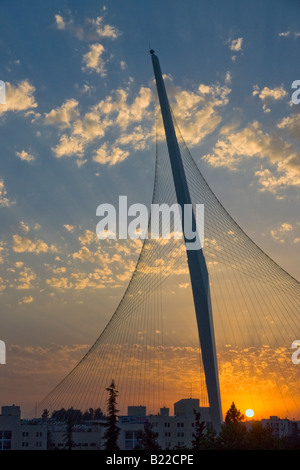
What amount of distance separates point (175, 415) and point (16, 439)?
21401mm

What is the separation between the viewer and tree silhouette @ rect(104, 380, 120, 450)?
4500 cm

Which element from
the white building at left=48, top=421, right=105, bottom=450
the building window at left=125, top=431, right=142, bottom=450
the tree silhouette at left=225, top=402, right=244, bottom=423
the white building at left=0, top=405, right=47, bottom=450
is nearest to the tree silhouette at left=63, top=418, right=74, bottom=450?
the white building at left=48, top=421, right=105, bottom=450

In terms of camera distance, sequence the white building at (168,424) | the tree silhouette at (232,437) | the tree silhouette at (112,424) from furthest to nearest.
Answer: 1. the white building at (168,424)
2. the tree silhouette at (112,424)
3. the tree silhouette at (232,437)

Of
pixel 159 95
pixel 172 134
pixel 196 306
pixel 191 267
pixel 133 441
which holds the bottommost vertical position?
pixel 133 441

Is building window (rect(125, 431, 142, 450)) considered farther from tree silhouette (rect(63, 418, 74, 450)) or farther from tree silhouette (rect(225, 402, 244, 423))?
tree silhouette (rect(225, 402, 244, 423))

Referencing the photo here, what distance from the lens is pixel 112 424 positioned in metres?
46.2

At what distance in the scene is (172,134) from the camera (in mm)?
34281

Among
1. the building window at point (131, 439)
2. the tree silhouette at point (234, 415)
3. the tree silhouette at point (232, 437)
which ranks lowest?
the building window at point (131, 439)

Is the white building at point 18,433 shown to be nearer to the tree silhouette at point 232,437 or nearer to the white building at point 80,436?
the white building at point 80,436

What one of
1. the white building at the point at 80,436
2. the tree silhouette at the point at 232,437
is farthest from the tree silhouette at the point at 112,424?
the tree silhouette at the point at 232,437

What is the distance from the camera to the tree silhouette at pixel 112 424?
45.0m

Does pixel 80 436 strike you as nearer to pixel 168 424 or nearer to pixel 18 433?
pixel 18 433
